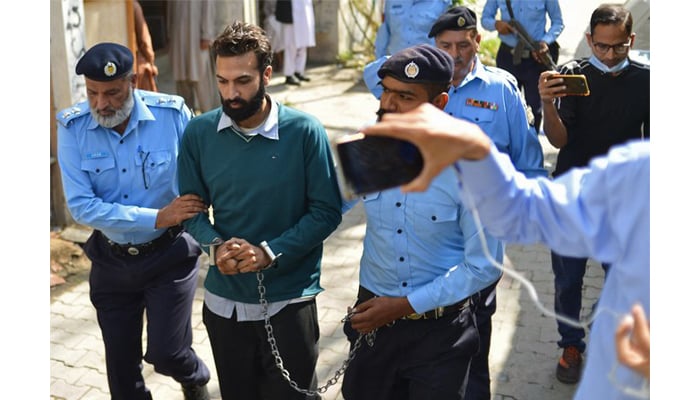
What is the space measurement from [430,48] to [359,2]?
967cm

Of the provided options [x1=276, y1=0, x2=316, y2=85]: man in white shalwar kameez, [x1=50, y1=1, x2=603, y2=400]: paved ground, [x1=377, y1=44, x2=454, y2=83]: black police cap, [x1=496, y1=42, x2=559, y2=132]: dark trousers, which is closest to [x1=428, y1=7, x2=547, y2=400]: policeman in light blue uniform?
[x1=50, y1=1, x2=603, y2=400]: paved ground

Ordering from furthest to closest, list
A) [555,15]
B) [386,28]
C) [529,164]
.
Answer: [386,28]
[555,15]
[529,164]

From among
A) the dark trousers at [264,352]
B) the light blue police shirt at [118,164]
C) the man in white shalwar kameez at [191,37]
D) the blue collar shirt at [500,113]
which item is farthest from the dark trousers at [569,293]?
the man in white shalwar kameez at [191,37]

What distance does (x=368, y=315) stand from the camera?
123 inches

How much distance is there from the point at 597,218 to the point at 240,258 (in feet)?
5.68

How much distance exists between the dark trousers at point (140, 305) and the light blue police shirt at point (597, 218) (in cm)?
237

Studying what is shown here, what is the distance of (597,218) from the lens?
184cm

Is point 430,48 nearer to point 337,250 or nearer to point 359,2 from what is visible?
point 337,250

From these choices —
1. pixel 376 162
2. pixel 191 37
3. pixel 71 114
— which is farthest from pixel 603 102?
pixel 191 37

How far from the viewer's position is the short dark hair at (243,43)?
3.30m

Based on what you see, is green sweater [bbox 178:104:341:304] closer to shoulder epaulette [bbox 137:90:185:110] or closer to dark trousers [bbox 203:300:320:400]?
dark trousers [bbox 203:300:320:400]

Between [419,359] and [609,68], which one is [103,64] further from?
[609,68]

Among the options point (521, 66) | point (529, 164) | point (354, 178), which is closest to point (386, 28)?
point (521, 66)

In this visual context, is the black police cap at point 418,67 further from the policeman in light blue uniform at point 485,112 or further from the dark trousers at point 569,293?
the dark trousers at point 569,293
